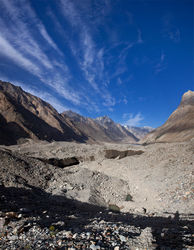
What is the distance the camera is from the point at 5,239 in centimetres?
278

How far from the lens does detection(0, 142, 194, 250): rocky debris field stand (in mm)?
2865

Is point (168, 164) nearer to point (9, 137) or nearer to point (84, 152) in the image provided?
point (84, 152)

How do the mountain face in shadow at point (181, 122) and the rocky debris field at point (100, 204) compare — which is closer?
the rocky debris field at point (100, 204)

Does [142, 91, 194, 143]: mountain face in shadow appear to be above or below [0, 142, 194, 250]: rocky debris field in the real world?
above

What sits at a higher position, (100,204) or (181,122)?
(181,122)

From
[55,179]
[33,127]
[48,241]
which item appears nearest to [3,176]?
[55,179]

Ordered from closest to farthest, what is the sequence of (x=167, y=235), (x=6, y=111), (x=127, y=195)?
(x=167, y=235) → (x=127, y=195) → (x=6, y=111)

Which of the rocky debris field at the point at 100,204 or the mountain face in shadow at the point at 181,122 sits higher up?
the mountain face in shadow at the point at 181,122

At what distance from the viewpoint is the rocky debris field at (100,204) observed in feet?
9.40

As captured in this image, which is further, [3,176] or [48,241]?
[3,176]

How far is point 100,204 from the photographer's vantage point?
8195 mm

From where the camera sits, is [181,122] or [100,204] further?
[181,122]

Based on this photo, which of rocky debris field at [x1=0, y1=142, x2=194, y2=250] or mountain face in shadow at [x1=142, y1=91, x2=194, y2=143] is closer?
rocky debris field at [x1=0, y1=142, x2=194, y2=250]

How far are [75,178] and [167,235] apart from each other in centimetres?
775
